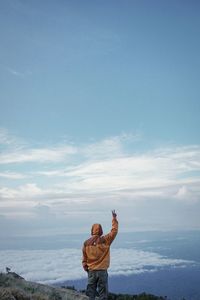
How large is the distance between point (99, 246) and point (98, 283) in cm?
103

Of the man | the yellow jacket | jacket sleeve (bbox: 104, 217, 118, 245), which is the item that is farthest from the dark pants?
jacket sleeve (bbox: 104, 217, 118, 245)

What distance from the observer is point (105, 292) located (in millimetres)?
10742

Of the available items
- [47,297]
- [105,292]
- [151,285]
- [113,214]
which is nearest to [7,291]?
[47,297]

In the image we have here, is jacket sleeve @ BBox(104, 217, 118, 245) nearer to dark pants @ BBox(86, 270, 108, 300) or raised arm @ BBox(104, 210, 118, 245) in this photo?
raised arm @ BBox(104, 210, 118, 245)

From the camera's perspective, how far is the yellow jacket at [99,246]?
10.5m

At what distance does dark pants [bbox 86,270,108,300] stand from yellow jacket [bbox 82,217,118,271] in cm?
15

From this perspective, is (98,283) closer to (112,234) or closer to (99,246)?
(99,246)

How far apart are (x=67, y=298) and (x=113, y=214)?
4829 mm

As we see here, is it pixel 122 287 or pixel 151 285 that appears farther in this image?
→ pixel 151 285

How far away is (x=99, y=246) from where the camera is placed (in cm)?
1051

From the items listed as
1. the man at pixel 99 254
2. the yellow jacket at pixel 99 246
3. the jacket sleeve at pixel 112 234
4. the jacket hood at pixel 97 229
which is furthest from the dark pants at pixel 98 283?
the jacket hood at pixel 97 229

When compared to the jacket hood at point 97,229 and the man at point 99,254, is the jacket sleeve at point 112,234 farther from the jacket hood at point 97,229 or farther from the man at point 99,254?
the jacket hood at point 97,229

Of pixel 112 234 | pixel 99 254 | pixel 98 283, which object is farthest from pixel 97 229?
pixel 98 283

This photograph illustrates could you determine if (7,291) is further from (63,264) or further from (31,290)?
(63,264)
